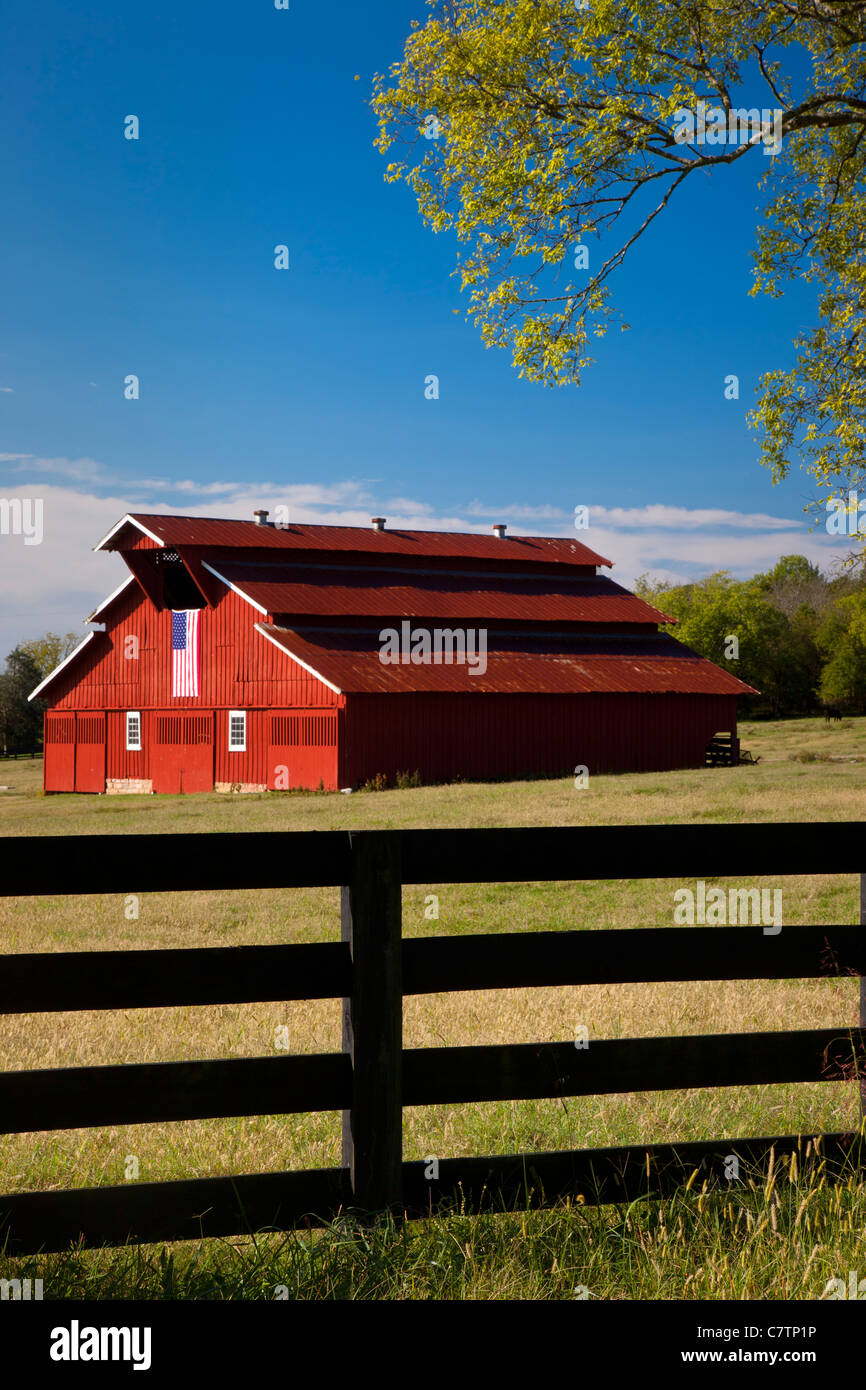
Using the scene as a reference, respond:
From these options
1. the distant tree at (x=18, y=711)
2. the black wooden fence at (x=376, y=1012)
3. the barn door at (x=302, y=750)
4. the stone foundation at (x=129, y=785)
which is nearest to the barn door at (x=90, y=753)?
the stone foundation at (x=129, y=785)

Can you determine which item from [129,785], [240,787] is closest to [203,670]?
[240,787]

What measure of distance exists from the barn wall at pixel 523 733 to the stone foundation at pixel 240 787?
11.9 ft

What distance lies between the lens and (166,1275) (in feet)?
11.1

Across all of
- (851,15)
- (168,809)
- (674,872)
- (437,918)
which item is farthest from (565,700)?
(674,872)

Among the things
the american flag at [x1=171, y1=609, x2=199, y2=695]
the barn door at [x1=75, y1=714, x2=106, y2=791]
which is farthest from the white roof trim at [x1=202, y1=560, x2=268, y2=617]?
the barn door at [x1=75, y1=714, x2=106, y2=791]

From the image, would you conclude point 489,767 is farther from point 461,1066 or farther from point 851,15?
point 461,1066

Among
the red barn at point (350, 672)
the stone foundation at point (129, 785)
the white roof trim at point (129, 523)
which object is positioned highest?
the white roof trim at point (129, 523)

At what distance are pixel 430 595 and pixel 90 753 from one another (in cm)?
1459

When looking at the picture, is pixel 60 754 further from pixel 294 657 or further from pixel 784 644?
pixel 784 644

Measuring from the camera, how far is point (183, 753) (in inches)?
1542

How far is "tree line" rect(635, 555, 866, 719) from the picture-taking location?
84625mm

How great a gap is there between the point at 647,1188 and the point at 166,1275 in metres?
1.76

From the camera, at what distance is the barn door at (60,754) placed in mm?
43000

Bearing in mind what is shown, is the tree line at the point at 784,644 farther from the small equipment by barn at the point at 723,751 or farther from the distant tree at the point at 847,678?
the small equipment by barn at the point at 723,751
